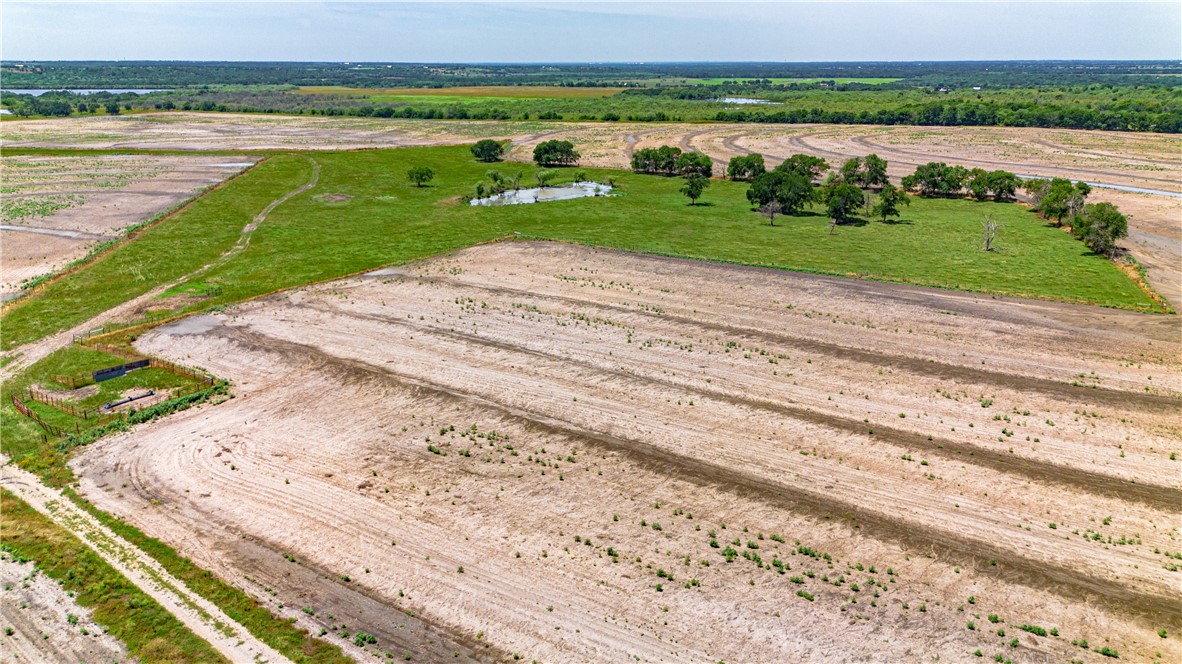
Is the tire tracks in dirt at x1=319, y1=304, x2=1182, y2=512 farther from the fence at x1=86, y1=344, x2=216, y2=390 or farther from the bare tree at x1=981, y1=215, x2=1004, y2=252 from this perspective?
the bare tree at x1=981, y1=215, x2=1004, y2=252

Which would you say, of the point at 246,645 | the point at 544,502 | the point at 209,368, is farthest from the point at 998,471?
the point at 209,368

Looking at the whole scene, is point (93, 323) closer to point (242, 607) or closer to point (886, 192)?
point (242, 607)

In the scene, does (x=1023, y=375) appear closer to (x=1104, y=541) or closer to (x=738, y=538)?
(x=1104, y=541)

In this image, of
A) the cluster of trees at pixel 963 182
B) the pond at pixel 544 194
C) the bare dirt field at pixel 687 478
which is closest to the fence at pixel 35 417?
the bare dirt field at pixel 687 478

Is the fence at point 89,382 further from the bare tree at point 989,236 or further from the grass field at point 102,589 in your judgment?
the bare tree at point 989,236

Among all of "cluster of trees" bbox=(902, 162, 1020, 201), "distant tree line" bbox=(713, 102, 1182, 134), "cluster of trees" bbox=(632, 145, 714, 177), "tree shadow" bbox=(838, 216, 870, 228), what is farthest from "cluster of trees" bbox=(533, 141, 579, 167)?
"distant tree line" bbox=(713, 102, 1182, 134)
